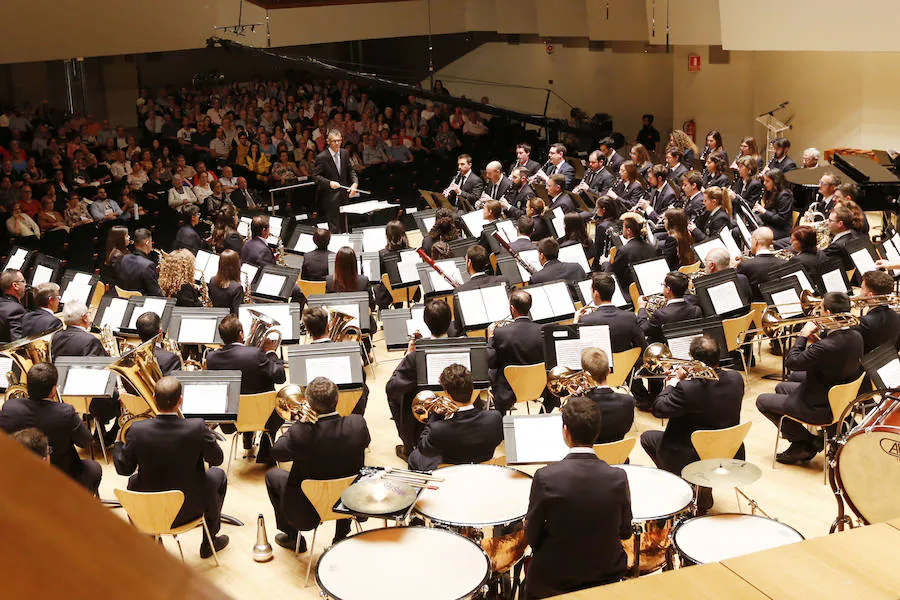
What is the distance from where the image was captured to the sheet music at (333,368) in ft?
19.6

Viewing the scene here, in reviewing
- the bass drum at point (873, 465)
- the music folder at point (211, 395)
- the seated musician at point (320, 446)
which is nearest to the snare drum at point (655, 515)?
the bass drum at point (873, 465)

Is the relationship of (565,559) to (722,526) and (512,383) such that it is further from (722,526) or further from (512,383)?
(512,383)

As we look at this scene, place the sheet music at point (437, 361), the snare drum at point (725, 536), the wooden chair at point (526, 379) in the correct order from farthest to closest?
the wooden chair at point (526, 379) → the sheet music at point (437, 361) → the snare drum at point (725, 536)

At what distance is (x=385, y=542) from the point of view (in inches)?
166

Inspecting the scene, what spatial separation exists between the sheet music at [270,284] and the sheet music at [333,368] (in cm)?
233

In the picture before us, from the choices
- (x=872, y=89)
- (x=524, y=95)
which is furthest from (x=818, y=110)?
(x=524, y=95)

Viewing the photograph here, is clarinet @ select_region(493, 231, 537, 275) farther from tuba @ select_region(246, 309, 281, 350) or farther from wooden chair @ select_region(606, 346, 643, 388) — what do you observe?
tuba @ select_region(246, 309, 281, 350)

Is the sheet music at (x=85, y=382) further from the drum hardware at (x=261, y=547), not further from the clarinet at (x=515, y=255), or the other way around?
the clarinet at (x=515, y=255)

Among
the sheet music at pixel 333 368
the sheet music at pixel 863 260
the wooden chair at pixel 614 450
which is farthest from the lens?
the sheet music at pixel 863 260

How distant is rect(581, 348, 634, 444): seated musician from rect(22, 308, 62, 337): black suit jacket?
4.24 m

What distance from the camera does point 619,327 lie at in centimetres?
684

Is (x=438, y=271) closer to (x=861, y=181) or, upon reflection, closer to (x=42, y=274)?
(x=42, y=274)

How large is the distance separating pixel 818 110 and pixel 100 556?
16.7 meters

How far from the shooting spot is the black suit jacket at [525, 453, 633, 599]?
395 centimetres
